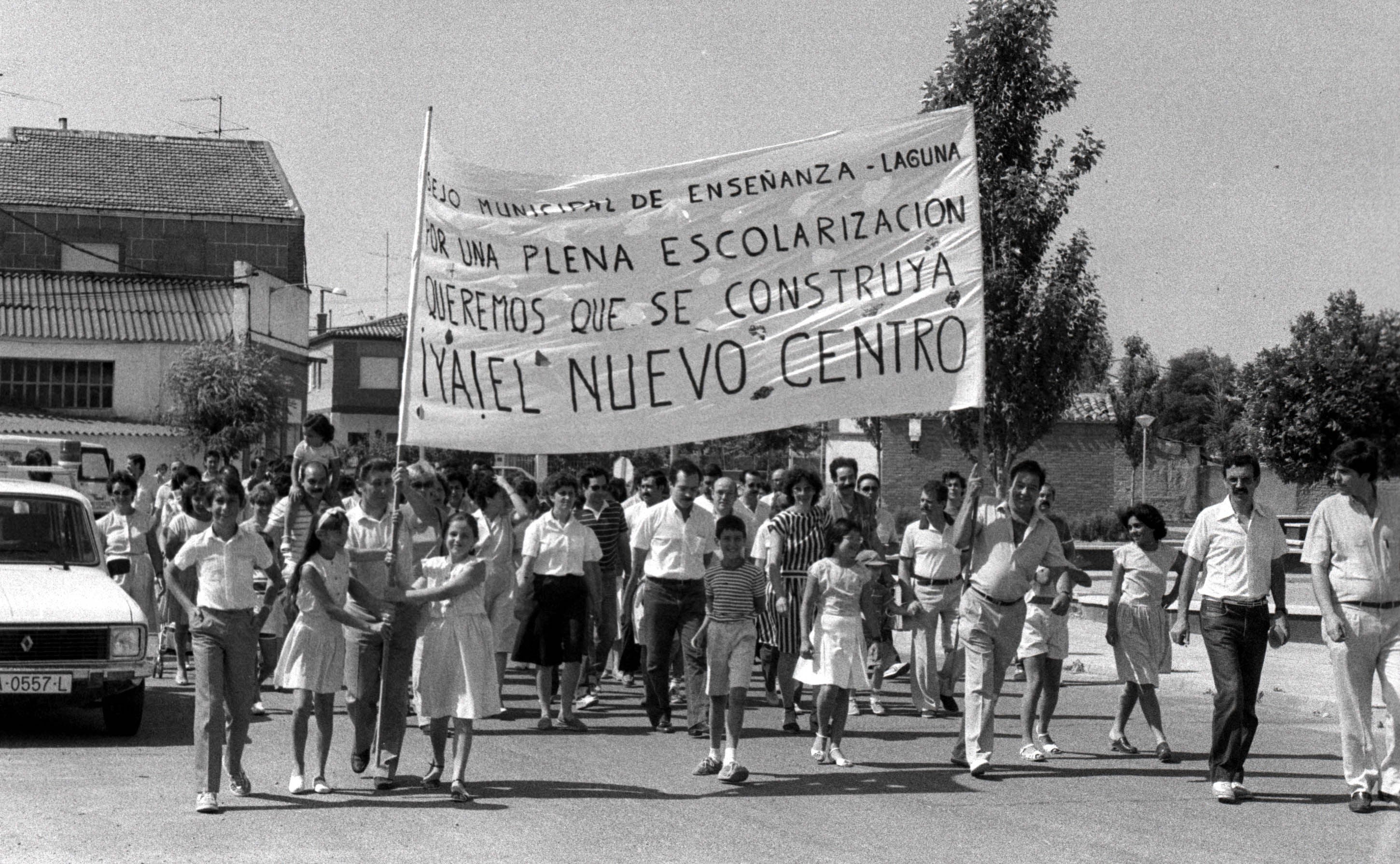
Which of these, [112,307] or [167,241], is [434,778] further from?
[167,241]

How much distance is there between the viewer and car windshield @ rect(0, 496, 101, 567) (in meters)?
11.8

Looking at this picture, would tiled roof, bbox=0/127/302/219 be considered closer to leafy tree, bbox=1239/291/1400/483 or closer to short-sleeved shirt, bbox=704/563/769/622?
leafy tree, bbox=1239/291/1400/483

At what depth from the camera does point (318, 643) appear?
353 inches

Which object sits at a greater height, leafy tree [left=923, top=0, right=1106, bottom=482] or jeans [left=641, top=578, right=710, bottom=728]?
leafy tree [left=923, top=0, right=1106, bottom=482]

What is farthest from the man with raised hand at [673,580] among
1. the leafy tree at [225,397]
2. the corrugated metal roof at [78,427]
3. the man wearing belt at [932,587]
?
the corrugated metal roof at [78,427]

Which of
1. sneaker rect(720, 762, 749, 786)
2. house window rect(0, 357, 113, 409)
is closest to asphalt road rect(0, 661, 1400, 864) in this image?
sneaker rect(720, 762, 749, 786)

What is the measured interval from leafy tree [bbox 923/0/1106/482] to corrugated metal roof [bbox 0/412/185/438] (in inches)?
1103

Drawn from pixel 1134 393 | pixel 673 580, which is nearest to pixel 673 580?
pixel 673 580

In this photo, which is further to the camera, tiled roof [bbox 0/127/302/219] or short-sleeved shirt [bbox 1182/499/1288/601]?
tiled roof [bbox 0/127/302/219]

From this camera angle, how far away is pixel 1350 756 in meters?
8.98

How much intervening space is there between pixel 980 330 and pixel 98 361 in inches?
1532

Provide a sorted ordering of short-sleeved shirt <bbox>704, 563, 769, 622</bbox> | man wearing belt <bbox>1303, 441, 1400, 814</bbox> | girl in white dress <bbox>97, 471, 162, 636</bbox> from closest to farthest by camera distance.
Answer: man wearing belt <bbox>1303, 441, 1400, 814</bbox> → short-sleeved shirt <bbox>704, 563, 769, 622</bbox> → girl in white dress <bbox>97, 471, 162, 636</bbox>

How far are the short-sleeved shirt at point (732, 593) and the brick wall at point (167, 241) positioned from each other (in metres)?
46.2

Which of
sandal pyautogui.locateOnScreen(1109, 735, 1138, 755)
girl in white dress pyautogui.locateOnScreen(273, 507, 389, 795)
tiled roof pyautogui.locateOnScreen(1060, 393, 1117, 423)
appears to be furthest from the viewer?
tiled roof pyautogui.locateOnScreen(1060, 393, 1117, 423)
